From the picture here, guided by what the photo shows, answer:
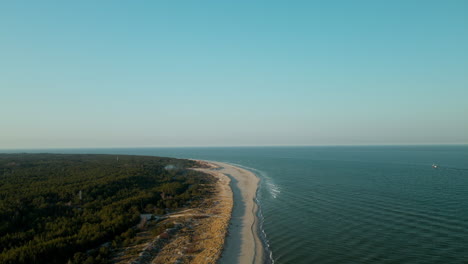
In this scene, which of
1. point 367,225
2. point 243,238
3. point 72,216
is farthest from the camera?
point 72,216

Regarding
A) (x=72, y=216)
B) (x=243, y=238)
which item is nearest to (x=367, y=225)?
(x=243, y=238)

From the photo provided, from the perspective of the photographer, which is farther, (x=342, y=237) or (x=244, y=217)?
(x=244, y=217)

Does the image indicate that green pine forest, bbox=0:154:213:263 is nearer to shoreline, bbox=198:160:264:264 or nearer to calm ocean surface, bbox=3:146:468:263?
shoreline, bbox=198:160:264:264

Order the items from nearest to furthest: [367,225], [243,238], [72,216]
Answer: [243,238]
[367,225]
[72,216]

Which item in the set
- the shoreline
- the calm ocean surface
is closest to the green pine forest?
the shoreline

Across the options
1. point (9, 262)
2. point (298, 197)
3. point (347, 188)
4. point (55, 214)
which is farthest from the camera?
point (347, 188)

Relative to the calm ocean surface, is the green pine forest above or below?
above

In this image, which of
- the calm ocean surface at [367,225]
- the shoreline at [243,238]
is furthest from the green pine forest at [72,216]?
the calm ocean surface at [367,225]

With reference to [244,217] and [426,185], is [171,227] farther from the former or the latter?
[426,185]

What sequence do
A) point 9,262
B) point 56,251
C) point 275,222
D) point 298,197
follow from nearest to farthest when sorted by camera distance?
point 9,262, point 56,251, point 275,222, point 298,197

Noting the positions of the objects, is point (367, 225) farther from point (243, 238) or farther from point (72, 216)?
point (72, 216)

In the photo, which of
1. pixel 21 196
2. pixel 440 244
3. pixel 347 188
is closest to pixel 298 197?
pixel 347 188
